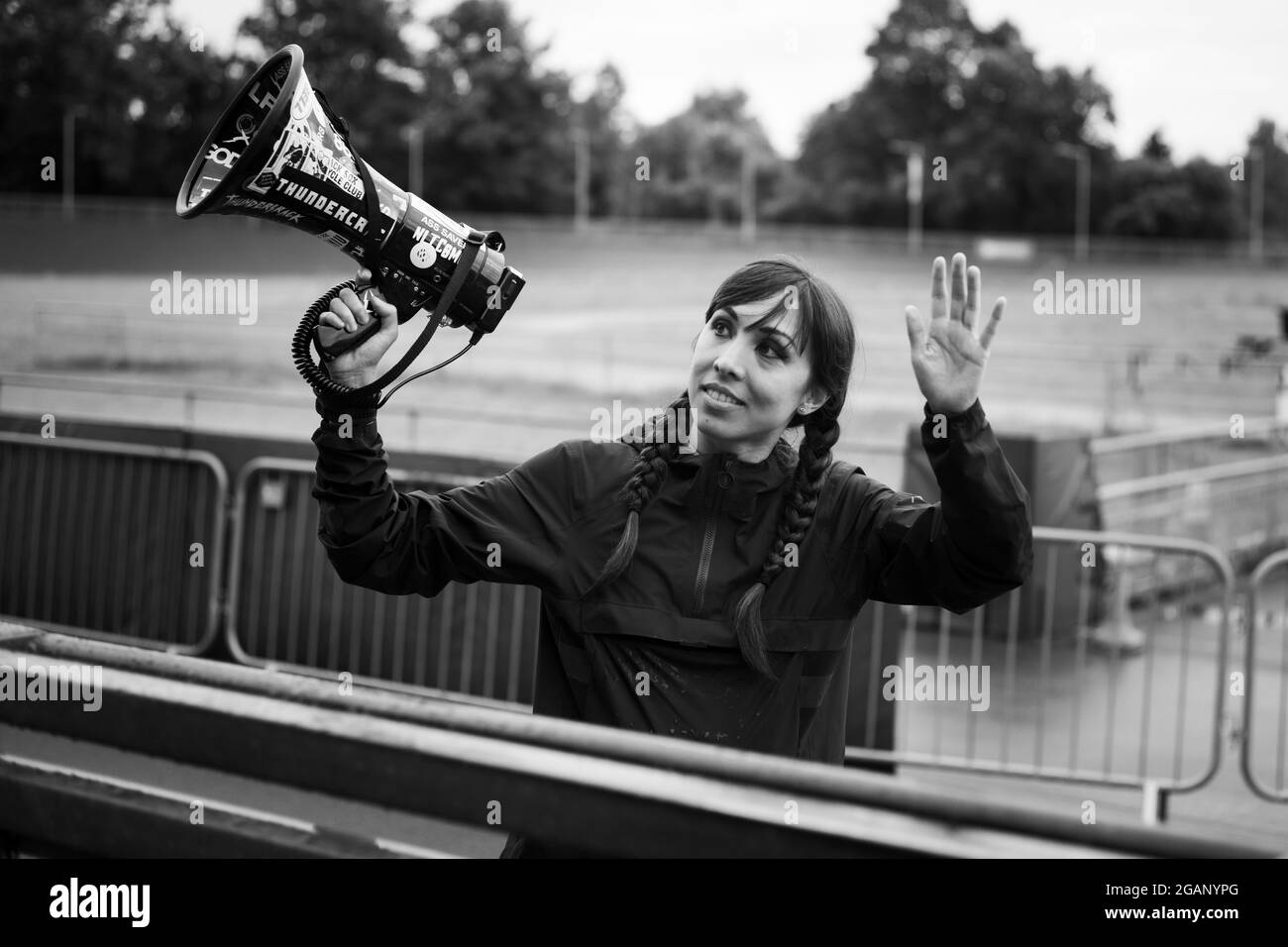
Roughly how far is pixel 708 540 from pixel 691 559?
4 cm

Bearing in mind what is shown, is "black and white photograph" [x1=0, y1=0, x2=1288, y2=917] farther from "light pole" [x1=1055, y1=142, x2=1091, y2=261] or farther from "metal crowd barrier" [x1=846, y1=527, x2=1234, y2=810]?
"light pole" [x1=1055, y1=142, x2=1091, y2=261]

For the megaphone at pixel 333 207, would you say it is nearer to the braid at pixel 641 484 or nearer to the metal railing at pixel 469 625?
the braid at pixel 641 484

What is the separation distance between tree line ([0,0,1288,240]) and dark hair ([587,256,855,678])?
3.98 feet

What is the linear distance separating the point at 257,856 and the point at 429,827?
214 mm

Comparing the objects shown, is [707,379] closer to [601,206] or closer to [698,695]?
[698,695]

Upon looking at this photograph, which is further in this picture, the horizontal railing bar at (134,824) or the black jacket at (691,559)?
the black jacket at (691,559)

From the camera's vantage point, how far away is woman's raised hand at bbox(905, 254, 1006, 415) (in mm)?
2061

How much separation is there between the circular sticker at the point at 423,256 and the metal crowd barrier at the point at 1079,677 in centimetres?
354

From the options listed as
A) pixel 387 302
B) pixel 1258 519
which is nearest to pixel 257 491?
pixel 387 302

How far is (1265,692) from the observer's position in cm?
676

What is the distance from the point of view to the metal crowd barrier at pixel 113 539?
22.1 ft

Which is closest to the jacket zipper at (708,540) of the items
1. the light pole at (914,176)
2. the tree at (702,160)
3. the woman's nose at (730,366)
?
the woman's nose at (730,366)

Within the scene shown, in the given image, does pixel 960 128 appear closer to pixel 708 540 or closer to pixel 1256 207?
pixel 1256 207

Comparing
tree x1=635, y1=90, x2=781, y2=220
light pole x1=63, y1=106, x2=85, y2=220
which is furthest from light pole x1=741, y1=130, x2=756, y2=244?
light pole x1=63, y1=106, x2=85, y2=220
